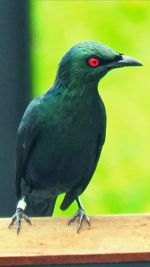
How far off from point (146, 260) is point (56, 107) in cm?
51

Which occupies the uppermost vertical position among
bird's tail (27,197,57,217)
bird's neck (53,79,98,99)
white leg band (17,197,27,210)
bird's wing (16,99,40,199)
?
bird's neck (53,79,98,99)

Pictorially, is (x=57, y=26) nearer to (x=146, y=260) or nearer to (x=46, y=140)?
(x=46, y=140)

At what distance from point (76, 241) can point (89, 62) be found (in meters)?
0.44

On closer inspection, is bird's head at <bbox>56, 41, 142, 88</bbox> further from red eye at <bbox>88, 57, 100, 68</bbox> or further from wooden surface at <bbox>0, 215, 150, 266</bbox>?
A: wooden surface at <bbox>0, 215, 150, 266</bbox>

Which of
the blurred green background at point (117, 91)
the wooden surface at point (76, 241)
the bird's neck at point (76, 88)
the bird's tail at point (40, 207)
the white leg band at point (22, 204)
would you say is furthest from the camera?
the blurred green background at point (117, 91)

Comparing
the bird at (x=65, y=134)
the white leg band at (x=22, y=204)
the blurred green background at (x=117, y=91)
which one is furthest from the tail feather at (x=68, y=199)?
the blurred green background at (x=117, y=91)

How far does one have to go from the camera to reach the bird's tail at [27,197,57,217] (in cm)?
263

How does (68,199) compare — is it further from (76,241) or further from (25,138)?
(76,241)

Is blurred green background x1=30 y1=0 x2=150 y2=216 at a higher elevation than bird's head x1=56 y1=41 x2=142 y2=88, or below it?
below

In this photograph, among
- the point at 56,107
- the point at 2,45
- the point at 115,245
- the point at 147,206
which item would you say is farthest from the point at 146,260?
the point at 147,206

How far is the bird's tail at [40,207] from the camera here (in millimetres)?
2633

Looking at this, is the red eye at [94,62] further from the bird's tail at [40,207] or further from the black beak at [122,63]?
the bird's tail at [40,207]

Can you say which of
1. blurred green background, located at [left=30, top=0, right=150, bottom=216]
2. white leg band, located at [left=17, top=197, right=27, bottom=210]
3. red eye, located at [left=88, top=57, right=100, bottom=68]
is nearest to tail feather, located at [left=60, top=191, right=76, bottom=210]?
white leg band, located at [left=17, top=197, right=27, bottom=210]

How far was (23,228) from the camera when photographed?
2.19 metres
